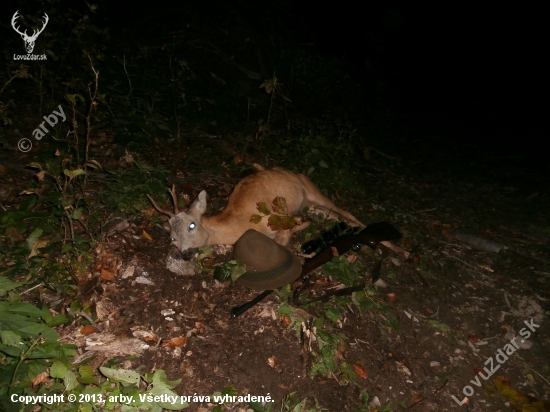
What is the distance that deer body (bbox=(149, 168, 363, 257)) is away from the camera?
4.12 m

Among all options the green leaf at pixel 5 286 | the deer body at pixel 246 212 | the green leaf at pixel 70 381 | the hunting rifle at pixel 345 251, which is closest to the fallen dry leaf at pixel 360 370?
the hunting rifle at pixel 345 251

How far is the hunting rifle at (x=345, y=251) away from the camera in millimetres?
3859

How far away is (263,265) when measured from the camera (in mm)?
3941

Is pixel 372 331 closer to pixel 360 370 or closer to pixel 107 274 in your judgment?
pixel 360 370

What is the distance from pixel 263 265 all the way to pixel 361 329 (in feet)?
4.48

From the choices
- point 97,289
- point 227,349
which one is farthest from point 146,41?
point 227,349

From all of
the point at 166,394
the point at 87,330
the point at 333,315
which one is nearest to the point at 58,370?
the point at 87,330

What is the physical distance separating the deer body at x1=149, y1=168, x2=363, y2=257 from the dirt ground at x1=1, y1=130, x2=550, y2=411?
326 mm

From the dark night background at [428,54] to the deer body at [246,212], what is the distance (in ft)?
18.2

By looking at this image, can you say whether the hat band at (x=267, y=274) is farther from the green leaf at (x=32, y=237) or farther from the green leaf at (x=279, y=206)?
the green leaf at (x=32, y=237)

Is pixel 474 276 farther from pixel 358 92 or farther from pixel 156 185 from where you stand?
pixel 358 92

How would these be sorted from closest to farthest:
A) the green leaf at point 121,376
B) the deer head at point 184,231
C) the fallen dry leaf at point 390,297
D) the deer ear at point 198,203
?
the green leaf at point 121,376
the deer head at point 184,231
the deer ear at point 198,203
the fallen dry leaf at point 390,297

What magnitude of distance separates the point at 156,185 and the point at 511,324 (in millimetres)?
5205

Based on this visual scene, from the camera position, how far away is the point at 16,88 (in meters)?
6.70
